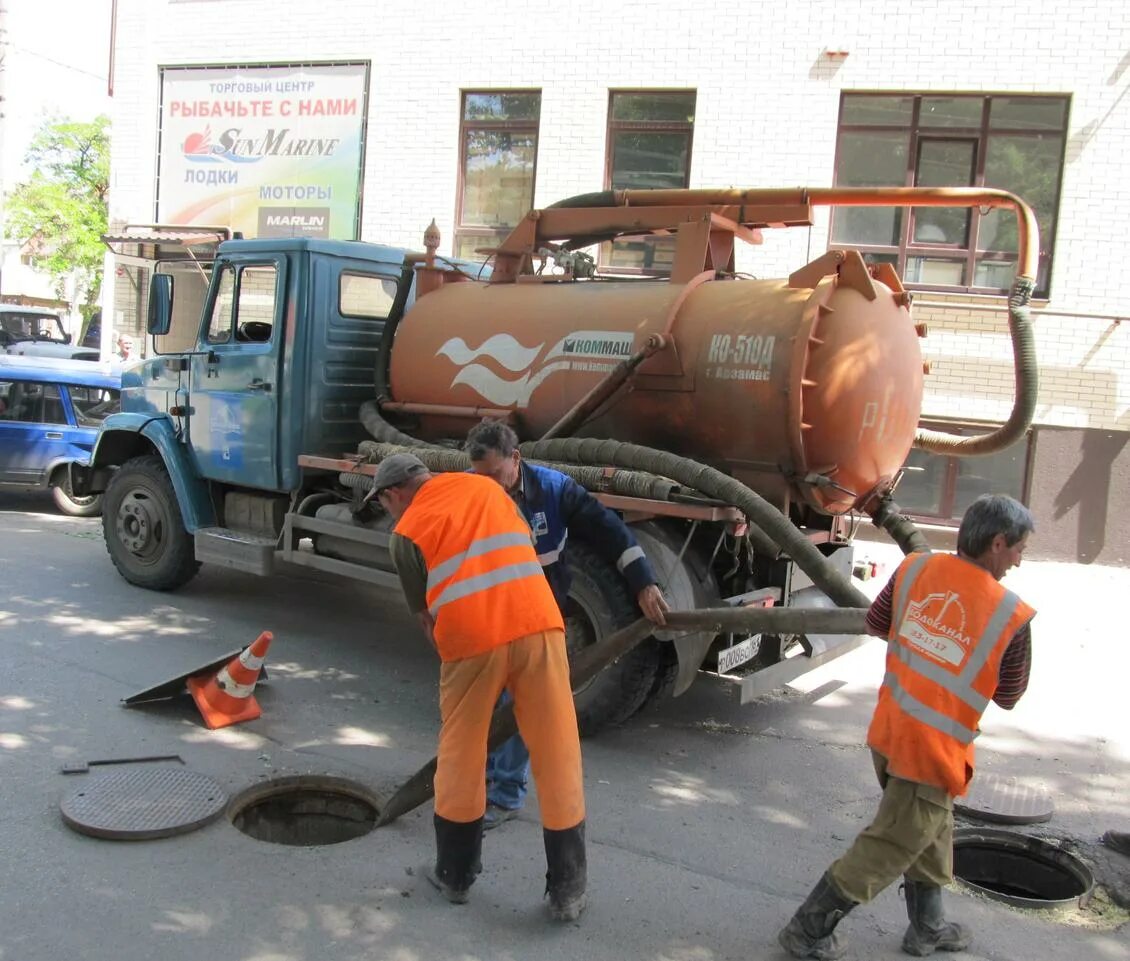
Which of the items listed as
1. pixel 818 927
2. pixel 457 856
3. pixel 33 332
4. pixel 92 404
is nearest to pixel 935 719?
pixel 818 927

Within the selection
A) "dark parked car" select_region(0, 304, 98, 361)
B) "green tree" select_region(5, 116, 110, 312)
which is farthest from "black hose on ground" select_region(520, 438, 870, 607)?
"green tree" select_region(5, 116, 110, 312)

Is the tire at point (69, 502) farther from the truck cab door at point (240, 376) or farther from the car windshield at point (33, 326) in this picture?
the car windshield at point (33, 326)

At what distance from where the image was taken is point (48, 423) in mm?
11414

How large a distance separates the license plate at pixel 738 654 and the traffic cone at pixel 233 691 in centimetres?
228

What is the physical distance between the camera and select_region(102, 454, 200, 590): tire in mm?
7891

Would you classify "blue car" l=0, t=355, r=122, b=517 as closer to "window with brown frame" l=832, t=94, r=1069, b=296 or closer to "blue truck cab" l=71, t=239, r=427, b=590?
"blue truck cab" l=71, t=239, r=427, b=590

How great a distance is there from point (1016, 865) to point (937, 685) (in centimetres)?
164

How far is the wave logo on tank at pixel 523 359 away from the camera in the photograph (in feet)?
19.3

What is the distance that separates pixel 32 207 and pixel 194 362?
1087 inches

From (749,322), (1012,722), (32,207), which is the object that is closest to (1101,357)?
(1012,722)

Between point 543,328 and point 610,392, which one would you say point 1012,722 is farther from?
point 543,328

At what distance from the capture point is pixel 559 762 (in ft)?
11.9

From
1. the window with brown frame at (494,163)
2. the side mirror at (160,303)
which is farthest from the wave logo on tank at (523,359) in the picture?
A: the window with brown frame at (494,163)

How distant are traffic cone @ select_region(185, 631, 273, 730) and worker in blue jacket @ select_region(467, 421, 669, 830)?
1.60 m
